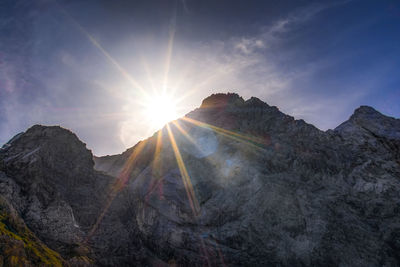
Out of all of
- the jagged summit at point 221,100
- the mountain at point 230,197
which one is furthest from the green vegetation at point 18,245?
the jagged summit at point 221,100

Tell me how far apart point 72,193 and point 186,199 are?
33.7m

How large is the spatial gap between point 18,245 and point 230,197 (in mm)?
39686

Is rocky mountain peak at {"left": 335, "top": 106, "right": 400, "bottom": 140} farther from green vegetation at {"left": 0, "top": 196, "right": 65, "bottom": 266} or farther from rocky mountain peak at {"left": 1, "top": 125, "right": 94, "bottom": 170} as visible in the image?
rocky mountain peak at {"left": 1, "top": 125, "right": 94, "bottom": 170}

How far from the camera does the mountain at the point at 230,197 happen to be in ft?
148

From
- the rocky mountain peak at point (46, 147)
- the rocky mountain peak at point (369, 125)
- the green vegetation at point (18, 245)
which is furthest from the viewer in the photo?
the rocky mountain peak at point (46, 147)

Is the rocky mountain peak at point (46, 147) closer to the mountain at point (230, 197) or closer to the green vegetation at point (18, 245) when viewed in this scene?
the mountain at point (230, 197)

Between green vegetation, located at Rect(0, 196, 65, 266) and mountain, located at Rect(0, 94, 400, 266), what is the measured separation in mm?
692

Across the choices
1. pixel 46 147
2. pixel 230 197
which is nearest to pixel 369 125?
pixel 230 197

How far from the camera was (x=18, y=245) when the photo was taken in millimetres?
33344

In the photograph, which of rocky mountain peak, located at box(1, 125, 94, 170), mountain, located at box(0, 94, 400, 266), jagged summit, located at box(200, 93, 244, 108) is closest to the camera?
mountain, located at box(0, 94, 400, 266)

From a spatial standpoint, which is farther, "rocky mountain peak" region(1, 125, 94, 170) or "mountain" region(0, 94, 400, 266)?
"rocky mountain peak" region(1, 125, 94, 170)

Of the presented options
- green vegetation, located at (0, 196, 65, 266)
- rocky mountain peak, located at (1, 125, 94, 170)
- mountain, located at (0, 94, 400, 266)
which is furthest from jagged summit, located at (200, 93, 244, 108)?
green vegetation, located at (0, 196, 65, 266)

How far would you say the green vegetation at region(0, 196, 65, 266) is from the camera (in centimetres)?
3052

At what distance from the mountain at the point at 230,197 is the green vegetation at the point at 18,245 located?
0.69 m
